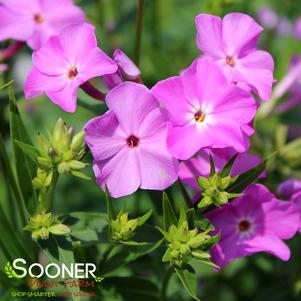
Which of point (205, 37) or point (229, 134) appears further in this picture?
point (205, 37)

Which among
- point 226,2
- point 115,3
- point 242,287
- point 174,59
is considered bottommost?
point 242,287

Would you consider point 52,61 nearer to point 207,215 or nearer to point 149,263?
point 207,215

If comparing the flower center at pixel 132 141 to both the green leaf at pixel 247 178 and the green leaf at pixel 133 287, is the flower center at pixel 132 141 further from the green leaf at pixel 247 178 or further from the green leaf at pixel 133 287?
the green leaf at pixel 133 287

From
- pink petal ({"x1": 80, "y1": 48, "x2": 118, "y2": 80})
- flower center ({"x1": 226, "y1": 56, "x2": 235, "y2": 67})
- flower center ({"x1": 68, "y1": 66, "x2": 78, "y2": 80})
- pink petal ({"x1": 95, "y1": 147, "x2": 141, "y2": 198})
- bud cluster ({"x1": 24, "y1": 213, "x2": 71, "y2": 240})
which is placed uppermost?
pink petal ({"x1": 80, "y1": 48, "x2": 118, "y2": 80})

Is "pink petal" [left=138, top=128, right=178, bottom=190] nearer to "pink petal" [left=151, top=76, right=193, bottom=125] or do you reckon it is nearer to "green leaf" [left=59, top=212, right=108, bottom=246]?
"pink petal" [left=151, top=76, right=193, bottom=125]

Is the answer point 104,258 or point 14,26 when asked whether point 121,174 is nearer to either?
point 104,258

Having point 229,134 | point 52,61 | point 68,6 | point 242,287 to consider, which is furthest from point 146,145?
point 242,287

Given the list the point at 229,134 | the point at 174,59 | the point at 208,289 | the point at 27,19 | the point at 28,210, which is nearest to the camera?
the point at 229,134

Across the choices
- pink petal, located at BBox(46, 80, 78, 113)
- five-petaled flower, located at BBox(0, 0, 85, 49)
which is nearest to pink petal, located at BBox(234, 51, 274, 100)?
pink petal, located at BBox(46, 80, 78, 113)
